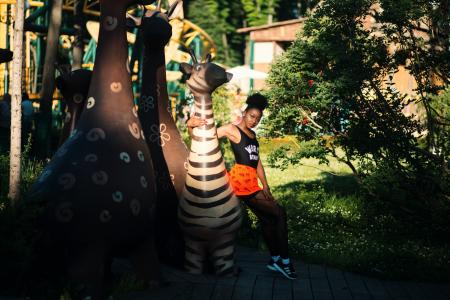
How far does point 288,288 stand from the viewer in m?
5.14

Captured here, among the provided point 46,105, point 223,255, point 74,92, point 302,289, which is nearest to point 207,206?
point 223,255

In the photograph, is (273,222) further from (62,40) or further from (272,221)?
(62,40)

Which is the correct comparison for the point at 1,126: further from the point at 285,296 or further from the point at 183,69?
the point at 285,296

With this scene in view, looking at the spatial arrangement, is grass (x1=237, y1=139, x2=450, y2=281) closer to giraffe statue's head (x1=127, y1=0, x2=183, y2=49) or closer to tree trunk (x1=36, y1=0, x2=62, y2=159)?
giraffe statue's head (x1=127, y1=0, x2=183, y2=49)

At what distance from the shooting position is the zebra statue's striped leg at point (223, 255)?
5.31 meters

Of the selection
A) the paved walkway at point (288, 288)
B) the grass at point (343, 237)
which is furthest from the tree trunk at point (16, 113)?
the paved walkway at point (288, 288)

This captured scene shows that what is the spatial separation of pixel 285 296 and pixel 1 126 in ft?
23.6

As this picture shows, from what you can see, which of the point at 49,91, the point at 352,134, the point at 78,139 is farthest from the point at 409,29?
the point at 49,91

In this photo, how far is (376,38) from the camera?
23.6 feet

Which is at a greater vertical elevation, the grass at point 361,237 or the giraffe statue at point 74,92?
the giraffe statue at point 74,92

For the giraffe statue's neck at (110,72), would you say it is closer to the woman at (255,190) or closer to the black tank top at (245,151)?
the woman at (255,190)

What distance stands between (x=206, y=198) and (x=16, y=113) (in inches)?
64.7

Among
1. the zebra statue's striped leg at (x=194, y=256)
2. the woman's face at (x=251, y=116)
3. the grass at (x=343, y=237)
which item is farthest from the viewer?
the woman's face at (x=251, y=116)

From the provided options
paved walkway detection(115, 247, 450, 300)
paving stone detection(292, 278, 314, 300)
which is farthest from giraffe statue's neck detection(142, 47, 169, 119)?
paving stone detection(292, 278, 314, 300)
